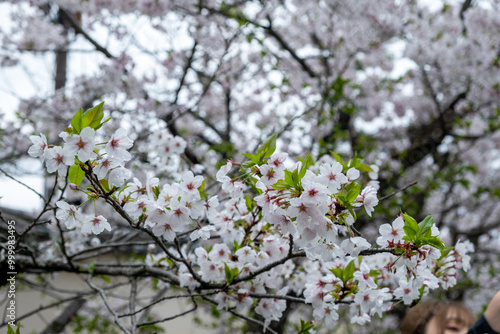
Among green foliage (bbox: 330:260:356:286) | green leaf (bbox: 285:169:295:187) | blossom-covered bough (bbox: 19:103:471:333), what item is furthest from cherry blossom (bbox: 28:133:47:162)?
green foliage (bbox: 330:260:356:286)

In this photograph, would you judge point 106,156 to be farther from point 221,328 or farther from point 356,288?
point 221,328

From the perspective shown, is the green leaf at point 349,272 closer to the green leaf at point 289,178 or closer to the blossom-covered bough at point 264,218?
the blossom-covered bough at point 264,218

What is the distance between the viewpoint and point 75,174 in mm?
1068

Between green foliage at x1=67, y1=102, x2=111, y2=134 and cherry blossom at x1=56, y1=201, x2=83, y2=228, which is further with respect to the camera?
cherry blossom at x1=56, y1=201, x2=83, y2=228

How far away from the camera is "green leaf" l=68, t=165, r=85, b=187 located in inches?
41.9

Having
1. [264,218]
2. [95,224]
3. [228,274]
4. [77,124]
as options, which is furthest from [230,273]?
[77,124]

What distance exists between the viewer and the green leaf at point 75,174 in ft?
3.49

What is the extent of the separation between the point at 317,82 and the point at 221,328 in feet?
12.5

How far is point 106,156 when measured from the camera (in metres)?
1.10

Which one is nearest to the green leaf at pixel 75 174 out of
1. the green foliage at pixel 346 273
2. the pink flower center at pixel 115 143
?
the pink flower center at pixel 115 143

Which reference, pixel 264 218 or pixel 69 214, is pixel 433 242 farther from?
pixel 69 214

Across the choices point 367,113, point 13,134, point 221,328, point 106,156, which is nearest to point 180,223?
point 106,156

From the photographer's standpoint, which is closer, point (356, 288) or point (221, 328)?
point (356, 288)

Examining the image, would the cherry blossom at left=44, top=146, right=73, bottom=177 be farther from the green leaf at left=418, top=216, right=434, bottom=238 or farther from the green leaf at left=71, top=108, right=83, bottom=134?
the green leaf at left=418, top=216, right=434, bottom=238
